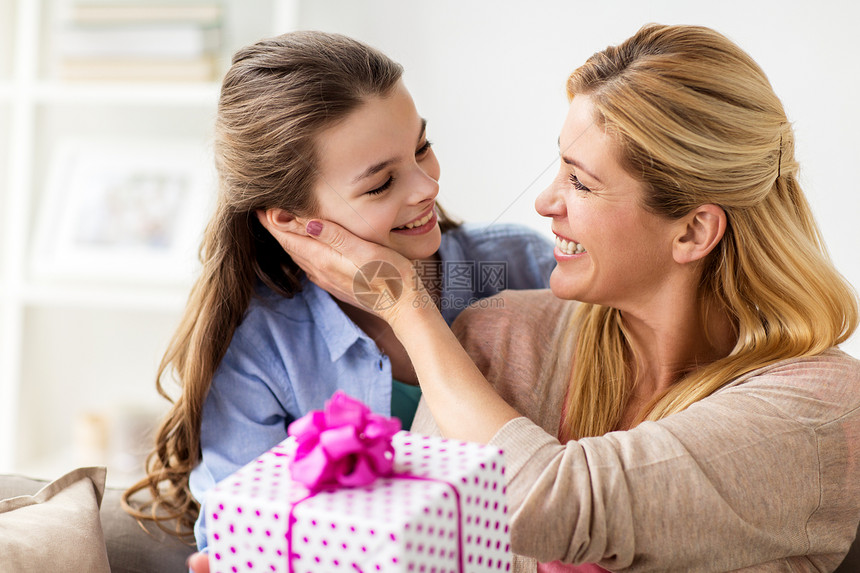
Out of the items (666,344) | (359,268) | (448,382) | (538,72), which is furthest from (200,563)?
(538,72)

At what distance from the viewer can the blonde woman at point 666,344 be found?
0.98 metres

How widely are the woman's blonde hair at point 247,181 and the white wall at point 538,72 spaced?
867mm

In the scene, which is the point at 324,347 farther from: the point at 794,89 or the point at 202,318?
the point at 794,89

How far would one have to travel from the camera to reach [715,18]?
6.97 ft

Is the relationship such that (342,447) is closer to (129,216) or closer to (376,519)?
(376,519)

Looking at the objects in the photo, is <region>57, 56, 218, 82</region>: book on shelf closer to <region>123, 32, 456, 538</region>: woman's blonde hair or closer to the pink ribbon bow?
<region>123, 32, 456, 538</region>: woman's blonde hair

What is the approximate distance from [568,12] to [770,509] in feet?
5.15

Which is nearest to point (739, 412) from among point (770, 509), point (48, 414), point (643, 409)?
point (770, 509)

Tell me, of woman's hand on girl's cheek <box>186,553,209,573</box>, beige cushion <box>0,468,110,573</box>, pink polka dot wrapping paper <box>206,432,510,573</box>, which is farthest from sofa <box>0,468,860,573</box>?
pink polka dot wrapping paper <box>206,432,510,573</box>

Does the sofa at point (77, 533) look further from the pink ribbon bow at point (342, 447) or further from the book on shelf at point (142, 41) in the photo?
the book on shelf at point (142, 41)

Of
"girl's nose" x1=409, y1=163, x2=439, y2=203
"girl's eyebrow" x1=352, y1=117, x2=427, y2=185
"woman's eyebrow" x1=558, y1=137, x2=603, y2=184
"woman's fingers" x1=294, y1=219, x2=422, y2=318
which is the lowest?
"woman's fingers" x1=294, y1=219, x2=422, y2=318

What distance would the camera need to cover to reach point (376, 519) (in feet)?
2.27

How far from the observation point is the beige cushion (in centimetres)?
104

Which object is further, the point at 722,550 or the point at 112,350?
the point at 112,350
